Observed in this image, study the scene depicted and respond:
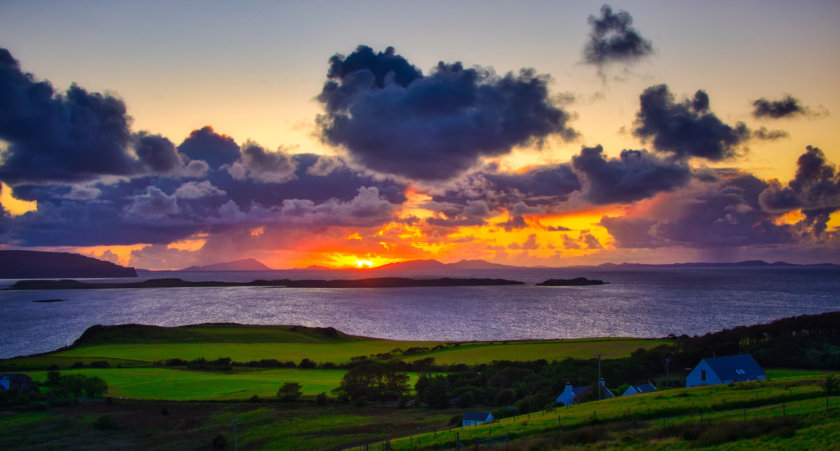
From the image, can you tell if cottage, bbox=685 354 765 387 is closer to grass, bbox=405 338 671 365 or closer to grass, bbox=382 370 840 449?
grass, bbox=382 370 840 449

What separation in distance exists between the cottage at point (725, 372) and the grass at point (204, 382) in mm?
31106

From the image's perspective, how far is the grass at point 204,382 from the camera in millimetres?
53438

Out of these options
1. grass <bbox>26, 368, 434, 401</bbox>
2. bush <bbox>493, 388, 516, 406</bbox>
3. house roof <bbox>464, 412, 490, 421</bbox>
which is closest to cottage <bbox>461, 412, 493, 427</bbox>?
house roof <bbox>464, 412, 490, 421</bbox>

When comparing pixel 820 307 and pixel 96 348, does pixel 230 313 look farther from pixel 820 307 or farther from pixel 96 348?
pixel 820 307

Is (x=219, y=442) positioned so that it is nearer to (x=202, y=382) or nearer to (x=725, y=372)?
(x=202, y=382)

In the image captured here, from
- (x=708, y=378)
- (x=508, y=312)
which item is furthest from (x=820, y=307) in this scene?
(x=708, y=378)

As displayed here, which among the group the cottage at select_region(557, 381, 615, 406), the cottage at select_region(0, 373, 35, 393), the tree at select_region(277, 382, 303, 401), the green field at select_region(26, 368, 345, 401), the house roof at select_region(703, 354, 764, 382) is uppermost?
the house roof at select_region(703, 354, 764, 382)

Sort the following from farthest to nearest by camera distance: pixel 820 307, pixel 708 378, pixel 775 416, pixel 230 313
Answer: pixel 230 313 → pixel 820 307 → pixel 708 378 → pixel 775 416

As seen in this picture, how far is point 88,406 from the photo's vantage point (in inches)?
1898

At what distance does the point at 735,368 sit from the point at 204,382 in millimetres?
57870

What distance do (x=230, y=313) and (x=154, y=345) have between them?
74362 millimetres

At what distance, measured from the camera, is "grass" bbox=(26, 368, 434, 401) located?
175ft

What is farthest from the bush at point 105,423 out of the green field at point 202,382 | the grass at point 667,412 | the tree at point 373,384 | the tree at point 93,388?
the grass at point 667,412

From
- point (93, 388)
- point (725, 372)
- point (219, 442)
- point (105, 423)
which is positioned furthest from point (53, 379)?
point (725, 372)
